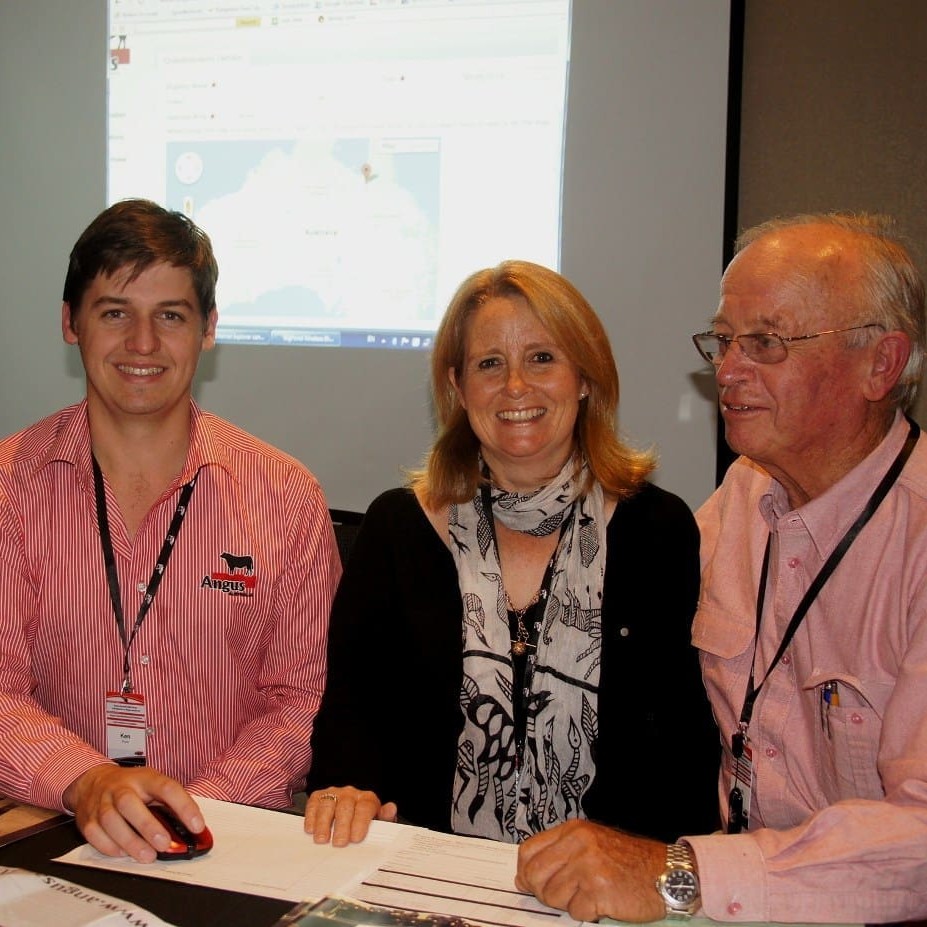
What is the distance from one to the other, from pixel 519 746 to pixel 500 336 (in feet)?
2.69

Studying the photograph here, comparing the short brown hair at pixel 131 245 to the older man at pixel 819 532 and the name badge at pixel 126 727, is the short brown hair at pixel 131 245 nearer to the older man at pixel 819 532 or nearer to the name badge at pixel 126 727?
the name badge at pixel 126 727

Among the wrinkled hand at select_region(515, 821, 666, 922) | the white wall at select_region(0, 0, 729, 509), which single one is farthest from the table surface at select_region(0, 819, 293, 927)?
the white wall at select_region(0, 0, 729, 509)

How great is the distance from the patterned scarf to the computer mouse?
0.72 metres

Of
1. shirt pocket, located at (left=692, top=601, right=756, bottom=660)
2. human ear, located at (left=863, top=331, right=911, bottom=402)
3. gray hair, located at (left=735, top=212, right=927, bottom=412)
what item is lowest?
shirt pocket, located at (left=692, top=601, right=756, bottom=660)

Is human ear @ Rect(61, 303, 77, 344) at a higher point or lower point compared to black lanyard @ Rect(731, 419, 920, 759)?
higher

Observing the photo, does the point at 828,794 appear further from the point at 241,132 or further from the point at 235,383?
the point at 241,132

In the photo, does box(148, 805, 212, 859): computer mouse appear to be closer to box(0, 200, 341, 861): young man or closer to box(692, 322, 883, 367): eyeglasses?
box(0, 200, 341, 861): young man

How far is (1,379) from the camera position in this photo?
3.91 meters

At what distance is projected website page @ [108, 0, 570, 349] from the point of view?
3166 mm

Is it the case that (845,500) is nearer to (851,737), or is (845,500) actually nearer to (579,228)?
(851,737)

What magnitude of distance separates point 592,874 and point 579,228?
7.72 feet

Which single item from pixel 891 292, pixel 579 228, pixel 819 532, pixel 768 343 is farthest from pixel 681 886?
pixel 579 228

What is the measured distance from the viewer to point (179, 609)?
197 cm

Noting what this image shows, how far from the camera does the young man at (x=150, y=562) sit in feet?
6.41
